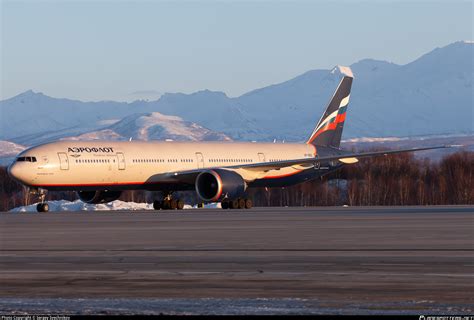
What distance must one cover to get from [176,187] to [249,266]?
42.2 m

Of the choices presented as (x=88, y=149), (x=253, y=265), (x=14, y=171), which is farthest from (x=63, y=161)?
(x=253, y=265)

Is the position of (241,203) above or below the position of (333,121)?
below

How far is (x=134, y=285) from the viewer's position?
664 inches

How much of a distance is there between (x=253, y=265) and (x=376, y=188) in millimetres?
78490

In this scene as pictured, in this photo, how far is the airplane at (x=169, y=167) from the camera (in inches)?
2189

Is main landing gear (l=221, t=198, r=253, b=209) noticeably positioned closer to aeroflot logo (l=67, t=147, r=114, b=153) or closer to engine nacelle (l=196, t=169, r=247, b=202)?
engine nacelle (l=196, t=169, r=247, b=202)

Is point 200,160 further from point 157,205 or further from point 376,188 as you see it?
point 376,188

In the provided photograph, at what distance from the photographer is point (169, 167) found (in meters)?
61.5

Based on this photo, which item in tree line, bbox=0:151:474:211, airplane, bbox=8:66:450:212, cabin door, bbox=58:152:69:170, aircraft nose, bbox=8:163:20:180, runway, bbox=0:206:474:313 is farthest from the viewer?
tree line, bbox=0:151:474:211

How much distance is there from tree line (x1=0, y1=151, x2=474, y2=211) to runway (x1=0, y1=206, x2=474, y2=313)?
58.7m

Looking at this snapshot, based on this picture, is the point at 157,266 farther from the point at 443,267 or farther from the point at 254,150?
the point at 254,150

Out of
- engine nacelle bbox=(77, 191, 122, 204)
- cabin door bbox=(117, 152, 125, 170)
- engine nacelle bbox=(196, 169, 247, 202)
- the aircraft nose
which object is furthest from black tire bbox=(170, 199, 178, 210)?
the aircraft nose

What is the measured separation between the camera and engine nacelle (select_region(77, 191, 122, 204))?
201 ft

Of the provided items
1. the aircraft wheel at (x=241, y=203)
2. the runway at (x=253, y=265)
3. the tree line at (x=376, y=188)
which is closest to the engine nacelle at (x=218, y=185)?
the aircraft wheel at (x=241, y=203)
